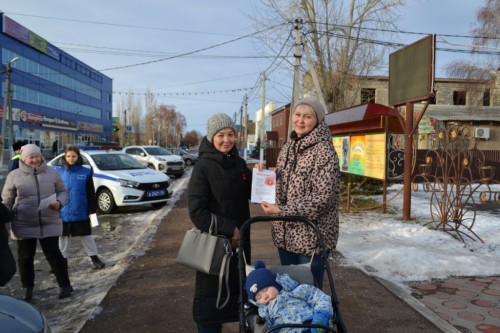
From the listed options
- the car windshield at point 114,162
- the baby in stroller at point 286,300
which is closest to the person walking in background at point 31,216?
the baby in stroller at point 286,300

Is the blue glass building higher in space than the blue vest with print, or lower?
higher

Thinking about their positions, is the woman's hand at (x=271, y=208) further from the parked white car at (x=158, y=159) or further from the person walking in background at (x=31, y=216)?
the parked white car at (x=158, y=159)

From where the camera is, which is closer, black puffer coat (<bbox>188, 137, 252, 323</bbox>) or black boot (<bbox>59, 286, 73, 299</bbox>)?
black puffer coat (<bbox>188, 137, 252, 323</bbox>)

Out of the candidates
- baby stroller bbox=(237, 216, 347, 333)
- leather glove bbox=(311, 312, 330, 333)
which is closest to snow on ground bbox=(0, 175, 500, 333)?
baby stroller bbox=(237, 216, 347, 333)

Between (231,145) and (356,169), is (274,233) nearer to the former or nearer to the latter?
(231,145)

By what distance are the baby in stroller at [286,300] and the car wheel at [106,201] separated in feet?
29.3

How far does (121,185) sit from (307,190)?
28.4ft

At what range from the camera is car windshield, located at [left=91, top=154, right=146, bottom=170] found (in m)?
11.5

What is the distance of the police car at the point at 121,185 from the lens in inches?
418

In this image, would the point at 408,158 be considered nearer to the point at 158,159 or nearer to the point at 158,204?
the point at 158,204

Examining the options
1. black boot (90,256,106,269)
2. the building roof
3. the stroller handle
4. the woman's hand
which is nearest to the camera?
the stroller handle

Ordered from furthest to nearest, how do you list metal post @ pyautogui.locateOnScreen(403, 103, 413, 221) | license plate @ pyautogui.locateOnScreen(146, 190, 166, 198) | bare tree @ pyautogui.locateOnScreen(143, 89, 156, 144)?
bare tree @ pyautogui.locateOnScreen(143, 89, 156, 144), license plate @ pyautogui.locateOnScreen(146, 190, 166, 198), metal post @ pyautogui.locateOnScreen(403, 103, 413, 221)

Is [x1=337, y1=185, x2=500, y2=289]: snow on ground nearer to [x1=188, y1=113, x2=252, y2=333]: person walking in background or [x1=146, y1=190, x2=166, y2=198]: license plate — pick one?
[x1=188, y1=113, x2=252, y2=333]: person walking in background

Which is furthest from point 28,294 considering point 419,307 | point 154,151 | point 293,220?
point 154,151
